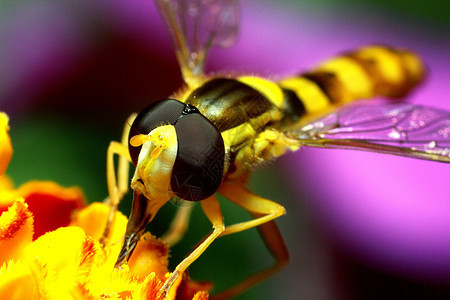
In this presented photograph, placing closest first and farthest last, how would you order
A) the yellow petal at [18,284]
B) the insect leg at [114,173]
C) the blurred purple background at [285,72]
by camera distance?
the yellow petal at [18,284] < the insect leg at [114,173] < the blurred purple background at [285,72]

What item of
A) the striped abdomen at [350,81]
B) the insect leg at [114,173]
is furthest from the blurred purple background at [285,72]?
the insect leg at [114,173]

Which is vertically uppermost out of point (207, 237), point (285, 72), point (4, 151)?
point (4, 151)

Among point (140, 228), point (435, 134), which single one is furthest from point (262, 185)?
point (140, 228)

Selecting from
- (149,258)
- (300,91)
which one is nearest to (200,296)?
(149,258)

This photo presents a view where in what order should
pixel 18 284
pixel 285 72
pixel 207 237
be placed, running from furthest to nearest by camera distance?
pixel 285 72, pixel 207 237, pixel 18 284

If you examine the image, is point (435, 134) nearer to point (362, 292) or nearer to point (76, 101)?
point (362, 292)

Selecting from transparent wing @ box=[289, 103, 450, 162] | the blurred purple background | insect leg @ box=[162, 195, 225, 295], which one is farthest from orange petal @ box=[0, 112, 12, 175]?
the blurred purple background

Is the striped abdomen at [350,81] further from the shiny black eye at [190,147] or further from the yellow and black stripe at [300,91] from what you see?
the shiny black eye at [190,147]

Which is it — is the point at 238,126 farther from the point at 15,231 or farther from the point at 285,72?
the point at 285,72
